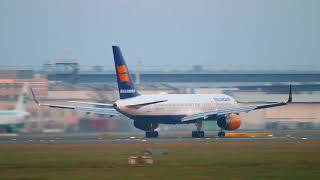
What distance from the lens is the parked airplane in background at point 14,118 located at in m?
94.9

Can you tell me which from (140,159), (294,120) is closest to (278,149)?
(140,159)

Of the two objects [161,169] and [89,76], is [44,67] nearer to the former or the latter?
[89,76]

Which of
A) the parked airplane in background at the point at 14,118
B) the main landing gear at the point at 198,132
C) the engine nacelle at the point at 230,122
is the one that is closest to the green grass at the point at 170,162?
the engine nacelle at the point at 230,122

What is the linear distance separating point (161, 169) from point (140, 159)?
4110 millimetres

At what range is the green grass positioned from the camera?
125ft

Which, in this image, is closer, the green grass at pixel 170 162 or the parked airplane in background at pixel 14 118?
the green grass at pixel 170 162

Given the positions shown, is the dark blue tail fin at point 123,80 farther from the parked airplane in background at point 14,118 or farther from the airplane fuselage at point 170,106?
the parked airplane in background at point 14,118

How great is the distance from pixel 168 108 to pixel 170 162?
37690mm

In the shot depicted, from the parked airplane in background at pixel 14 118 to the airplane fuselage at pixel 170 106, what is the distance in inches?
783

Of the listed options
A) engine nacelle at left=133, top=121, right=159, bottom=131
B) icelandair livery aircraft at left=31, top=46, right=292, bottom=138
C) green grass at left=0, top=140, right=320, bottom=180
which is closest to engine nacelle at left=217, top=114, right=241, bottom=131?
icelandair livery aircraft at left=31, top=46, right=292, bottom=138

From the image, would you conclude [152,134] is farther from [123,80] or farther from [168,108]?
[123,80]

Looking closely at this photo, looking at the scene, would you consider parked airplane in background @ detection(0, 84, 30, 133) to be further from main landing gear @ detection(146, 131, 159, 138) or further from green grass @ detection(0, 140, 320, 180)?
green grass @ detection(0, 140, 320, 180)

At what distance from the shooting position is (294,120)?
4747 inches

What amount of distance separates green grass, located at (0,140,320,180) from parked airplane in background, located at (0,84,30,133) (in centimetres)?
3044
